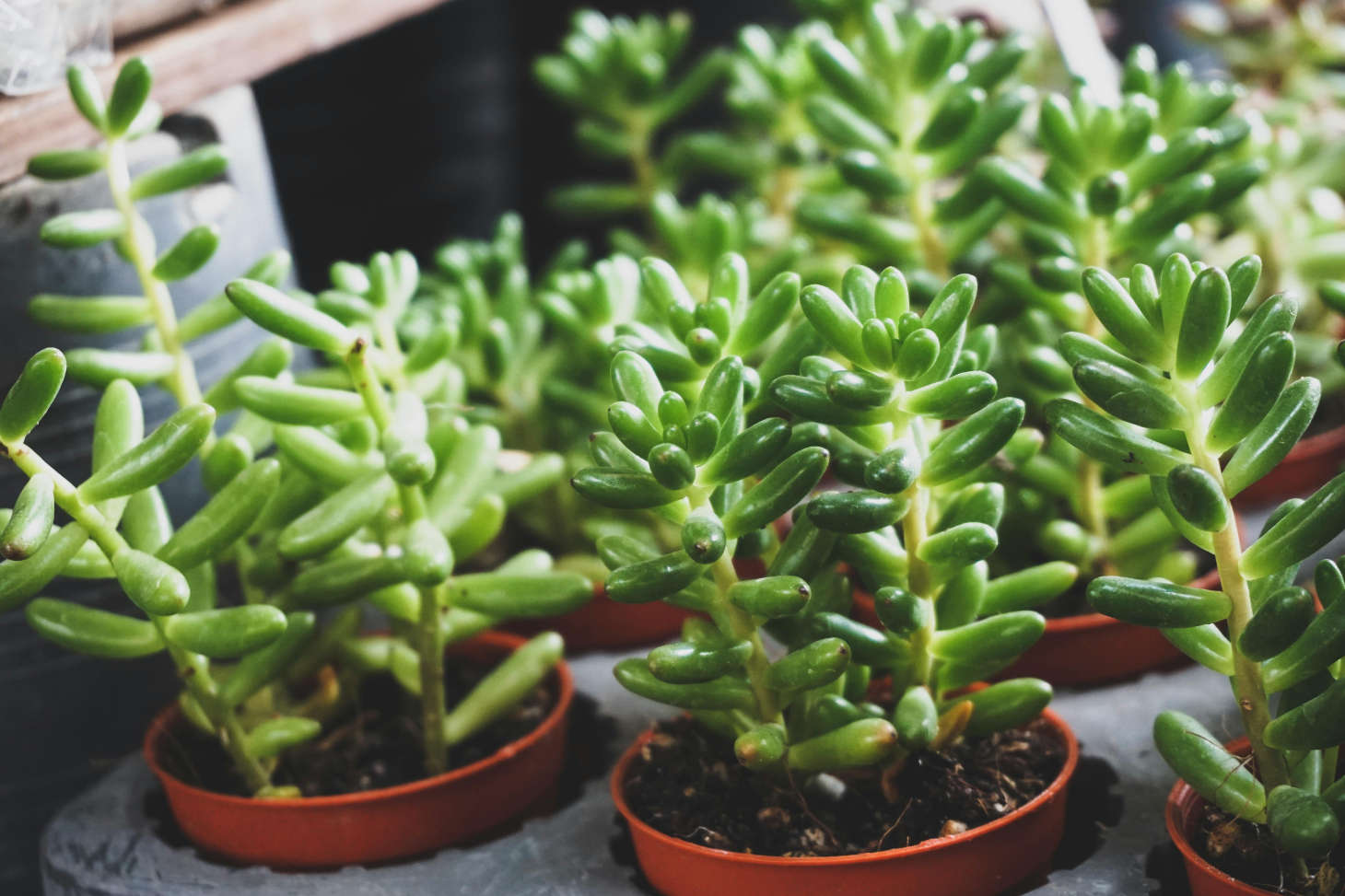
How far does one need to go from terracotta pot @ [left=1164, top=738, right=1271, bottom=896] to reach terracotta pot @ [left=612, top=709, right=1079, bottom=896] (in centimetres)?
6

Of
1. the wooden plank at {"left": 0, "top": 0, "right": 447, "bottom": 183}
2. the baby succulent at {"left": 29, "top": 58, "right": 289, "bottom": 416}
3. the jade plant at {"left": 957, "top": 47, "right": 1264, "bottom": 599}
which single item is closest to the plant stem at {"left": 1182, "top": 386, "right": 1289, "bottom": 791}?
the jade plant at {"left": 957, "top": 47, "right": 1264, "bottom": 599}

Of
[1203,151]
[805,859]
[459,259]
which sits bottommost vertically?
[805,859]

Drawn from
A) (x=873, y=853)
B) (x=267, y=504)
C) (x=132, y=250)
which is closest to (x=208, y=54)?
(x=132, y=250)

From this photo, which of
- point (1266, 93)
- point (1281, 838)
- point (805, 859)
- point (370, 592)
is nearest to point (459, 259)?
point (370, 592)

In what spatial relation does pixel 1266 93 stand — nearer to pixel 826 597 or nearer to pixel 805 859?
pixel 826 597

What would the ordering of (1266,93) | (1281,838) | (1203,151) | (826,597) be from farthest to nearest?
(1266,93)
(1203,151)
(826,597)
(1281,838)

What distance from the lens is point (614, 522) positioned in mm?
1090

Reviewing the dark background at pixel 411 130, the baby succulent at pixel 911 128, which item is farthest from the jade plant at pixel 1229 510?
the dark background at pixel 411 130

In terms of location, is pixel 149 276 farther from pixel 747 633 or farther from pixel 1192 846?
pixel 1192 846

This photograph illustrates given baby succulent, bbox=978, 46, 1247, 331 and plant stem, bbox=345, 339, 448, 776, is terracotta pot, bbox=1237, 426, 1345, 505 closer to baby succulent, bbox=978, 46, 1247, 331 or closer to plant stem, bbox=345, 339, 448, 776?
baby succulent, bbox=978, 46, 1247, 331

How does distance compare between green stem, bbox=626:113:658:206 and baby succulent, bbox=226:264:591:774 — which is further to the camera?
green stem, bbox=626:113:658:206

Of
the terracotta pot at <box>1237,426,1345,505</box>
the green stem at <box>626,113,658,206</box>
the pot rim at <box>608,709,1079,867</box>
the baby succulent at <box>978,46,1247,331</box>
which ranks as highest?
the baby succulent at <box>978,46,1247,331</box>

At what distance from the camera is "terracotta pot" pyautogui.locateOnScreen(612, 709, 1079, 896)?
657 mm

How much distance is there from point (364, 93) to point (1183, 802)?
1241 mm
